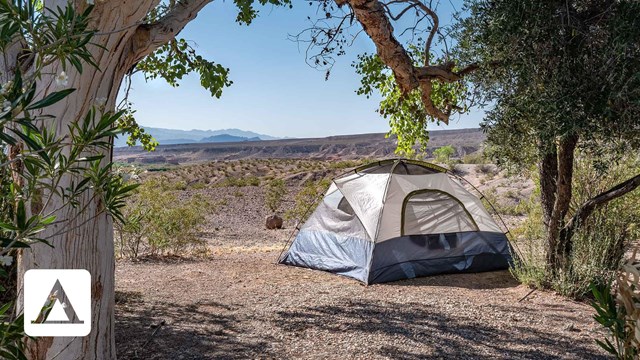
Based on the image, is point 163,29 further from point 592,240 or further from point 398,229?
point 592,240

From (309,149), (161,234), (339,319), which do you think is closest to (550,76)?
(339,319)

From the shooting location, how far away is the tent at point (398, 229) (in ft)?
26.7

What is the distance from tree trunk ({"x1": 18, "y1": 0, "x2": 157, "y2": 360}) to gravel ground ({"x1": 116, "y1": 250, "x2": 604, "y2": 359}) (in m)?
0.81

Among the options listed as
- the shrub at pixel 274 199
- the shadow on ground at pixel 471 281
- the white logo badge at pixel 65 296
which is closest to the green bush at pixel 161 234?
the shadow on ground at pixel 471 281

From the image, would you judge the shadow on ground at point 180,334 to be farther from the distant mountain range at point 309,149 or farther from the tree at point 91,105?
the distant mountain range at point 309,149

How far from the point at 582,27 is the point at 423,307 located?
3483 mm

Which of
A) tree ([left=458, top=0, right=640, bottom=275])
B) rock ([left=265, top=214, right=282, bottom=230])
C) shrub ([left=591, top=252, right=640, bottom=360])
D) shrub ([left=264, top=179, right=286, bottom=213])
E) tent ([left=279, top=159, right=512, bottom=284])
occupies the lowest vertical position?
rock ([left=265, top=214, right=282, bottom=230])

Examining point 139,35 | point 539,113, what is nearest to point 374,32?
point 539,113

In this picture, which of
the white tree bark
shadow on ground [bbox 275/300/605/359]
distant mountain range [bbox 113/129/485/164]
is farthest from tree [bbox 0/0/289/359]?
distant mountain range [bbox 113/129/485/164]

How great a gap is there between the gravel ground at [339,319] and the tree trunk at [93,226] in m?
0.81

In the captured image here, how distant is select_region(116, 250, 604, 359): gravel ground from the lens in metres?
4.71

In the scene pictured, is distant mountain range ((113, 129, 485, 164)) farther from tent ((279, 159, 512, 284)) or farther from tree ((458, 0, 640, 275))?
tree ((458, 0, 640, 275))

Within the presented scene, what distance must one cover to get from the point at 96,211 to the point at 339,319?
2944mm

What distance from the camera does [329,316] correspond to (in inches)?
228
